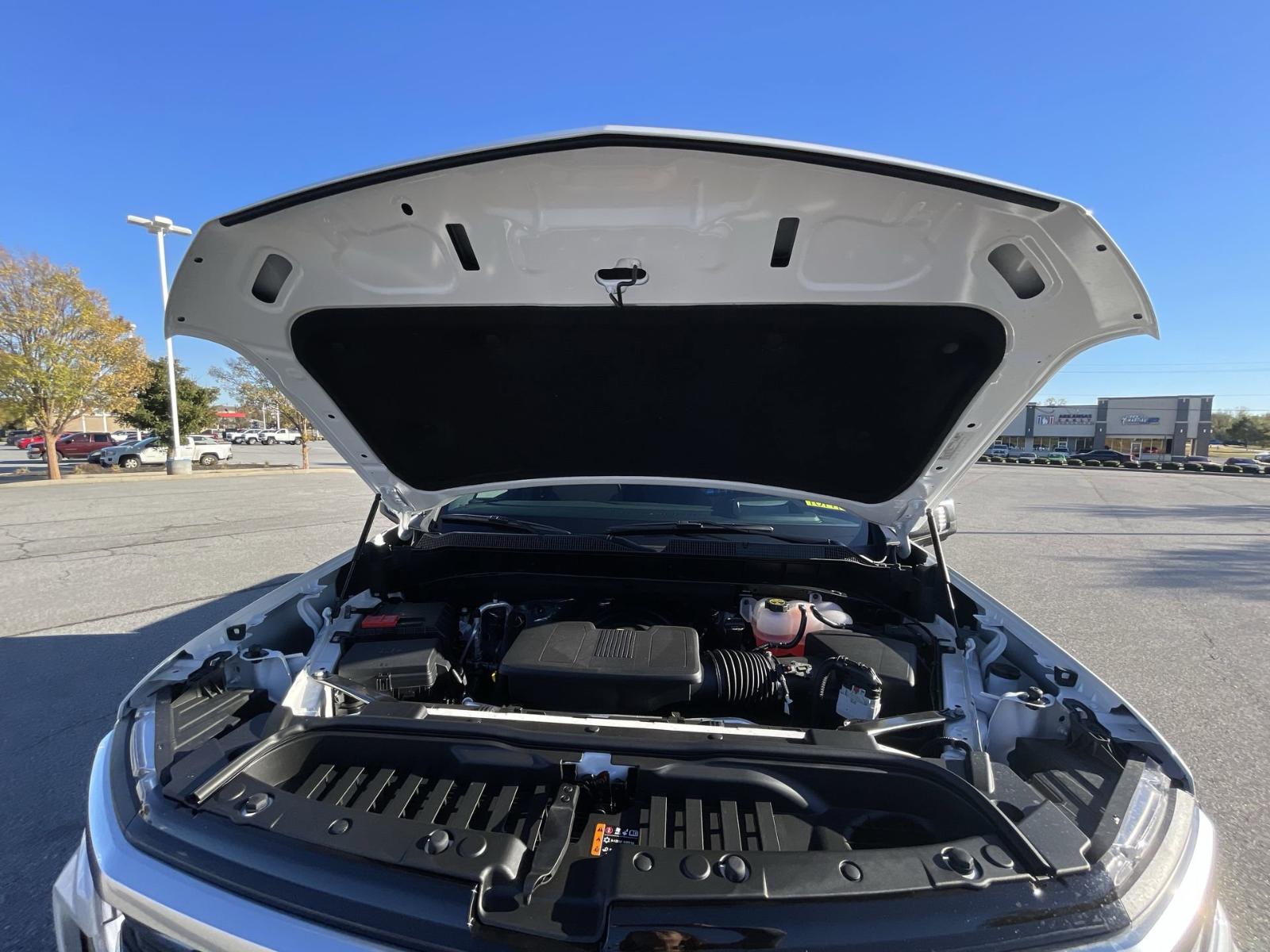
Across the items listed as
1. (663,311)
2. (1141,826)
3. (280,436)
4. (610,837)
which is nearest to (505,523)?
(663,311)

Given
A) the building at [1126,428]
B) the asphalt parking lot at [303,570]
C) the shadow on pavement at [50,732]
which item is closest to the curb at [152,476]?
the asphalt parking lot at [303,570]

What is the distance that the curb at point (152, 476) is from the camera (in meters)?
18.5

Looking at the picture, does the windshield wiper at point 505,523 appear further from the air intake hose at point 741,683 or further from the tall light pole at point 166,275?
the tall light pole at point 166,275

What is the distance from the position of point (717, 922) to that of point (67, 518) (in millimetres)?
14232

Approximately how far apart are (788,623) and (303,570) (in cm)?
617

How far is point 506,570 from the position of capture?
104 inches

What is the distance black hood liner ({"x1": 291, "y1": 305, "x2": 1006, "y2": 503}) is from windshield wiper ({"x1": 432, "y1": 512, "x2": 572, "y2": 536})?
0.72 feet

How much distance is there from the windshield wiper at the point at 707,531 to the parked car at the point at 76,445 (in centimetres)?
3787

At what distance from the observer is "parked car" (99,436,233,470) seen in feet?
83.4

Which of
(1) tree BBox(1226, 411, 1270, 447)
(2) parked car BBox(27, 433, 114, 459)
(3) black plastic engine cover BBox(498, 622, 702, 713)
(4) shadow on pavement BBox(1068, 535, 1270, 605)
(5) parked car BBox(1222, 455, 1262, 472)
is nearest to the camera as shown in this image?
(3) black plastic engine cover BBox(498, 622, 702, 713)

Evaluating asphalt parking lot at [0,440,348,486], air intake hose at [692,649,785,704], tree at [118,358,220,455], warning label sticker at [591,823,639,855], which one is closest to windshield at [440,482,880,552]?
air intake hose at [692,649,785,704]

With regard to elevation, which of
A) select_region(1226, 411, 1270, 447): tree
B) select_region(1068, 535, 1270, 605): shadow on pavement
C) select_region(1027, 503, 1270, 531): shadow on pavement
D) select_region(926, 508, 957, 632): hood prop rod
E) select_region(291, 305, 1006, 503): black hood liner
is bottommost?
select_region(1068, 535, 1270, 605): shadow on pavement

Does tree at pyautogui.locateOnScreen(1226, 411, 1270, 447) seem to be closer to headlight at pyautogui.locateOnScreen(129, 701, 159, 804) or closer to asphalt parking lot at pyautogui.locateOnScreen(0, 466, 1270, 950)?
asphalt parking lot at pyautogui.locateOnScreen(0, 466, 1270, 950)

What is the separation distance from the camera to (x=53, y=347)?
1834 centimetres
